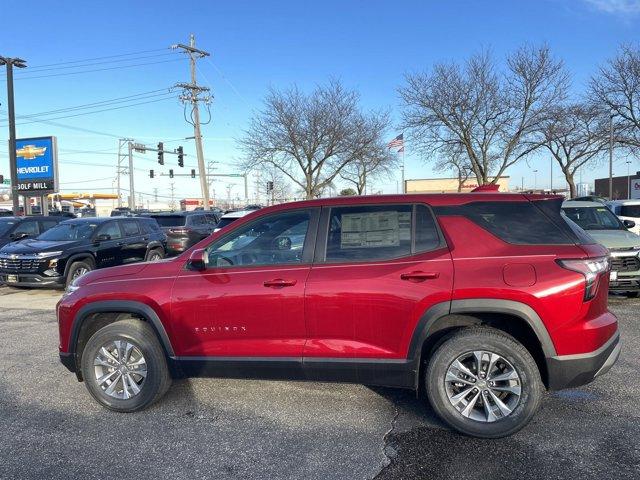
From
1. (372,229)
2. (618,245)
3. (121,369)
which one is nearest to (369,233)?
(372,229)

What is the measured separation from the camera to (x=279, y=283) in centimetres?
372

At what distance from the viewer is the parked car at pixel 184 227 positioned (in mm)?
14141

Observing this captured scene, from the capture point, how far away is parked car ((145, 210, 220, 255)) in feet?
46.4

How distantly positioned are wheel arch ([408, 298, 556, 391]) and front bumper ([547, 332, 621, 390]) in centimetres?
6

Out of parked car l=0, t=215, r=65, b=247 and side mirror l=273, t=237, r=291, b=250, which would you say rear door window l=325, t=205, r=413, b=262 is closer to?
side mirror l=273, t=237, r=291, b=250

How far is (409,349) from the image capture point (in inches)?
140

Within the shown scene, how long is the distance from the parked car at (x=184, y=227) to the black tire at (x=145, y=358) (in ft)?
32.2

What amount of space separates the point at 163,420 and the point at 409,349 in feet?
6.80

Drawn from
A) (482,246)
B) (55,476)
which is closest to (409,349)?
(482,246)

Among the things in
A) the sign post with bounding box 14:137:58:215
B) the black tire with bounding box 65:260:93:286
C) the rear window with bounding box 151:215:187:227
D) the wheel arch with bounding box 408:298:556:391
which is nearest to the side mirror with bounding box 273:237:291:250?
the wheel arch with bounding box 408:298:556:391

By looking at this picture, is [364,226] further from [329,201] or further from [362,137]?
[362,137]

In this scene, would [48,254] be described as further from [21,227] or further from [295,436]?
[295,436]

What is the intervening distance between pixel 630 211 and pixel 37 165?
20539 mm

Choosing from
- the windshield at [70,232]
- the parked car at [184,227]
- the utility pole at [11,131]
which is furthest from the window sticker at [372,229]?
the utility pole at [11,131]
